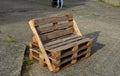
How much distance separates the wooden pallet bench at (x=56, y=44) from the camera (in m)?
6.40

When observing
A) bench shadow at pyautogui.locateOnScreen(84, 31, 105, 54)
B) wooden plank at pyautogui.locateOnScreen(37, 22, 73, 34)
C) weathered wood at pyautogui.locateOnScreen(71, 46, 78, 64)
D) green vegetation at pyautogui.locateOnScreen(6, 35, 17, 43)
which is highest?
wooden plank at pyautogui.locateOnScreen(37, 22, 73, 34)

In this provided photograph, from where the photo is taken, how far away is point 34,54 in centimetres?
700

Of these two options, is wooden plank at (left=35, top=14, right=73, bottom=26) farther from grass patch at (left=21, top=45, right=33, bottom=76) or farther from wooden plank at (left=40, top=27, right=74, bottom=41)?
grass patch at (left=21, top=45, right=33, bottom=76)

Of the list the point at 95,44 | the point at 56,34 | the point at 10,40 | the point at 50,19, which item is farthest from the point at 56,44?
the point at 95,44

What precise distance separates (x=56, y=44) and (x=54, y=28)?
0.52 metres

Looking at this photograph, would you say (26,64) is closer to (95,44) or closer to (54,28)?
(54,28)

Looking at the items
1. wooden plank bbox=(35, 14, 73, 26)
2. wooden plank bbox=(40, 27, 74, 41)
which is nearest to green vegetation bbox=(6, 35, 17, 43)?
wooden plank bbox=(40, 27, 74, 41)

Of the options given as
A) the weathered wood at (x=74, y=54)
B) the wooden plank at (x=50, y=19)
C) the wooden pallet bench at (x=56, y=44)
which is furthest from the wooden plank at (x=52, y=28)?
the weathered wood at (x=74, y=54)

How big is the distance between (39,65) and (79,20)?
595 cm

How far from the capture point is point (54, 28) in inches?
280

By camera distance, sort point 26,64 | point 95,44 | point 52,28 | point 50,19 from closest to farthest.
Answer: point 26,64 < point 50,19 < point 52,28 < point 95,44

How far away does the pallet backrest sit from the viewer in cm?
673

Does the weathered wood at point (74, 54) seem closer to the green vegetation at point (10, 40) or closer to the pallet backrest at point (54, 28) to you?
the pallet backrest at point (54, 28)

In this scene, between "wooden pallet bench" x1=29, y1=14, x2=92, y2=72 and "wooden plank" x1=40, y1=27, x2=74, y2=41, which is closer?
"wooden pallet bench" x1=29, y1=14, x2=92, y2=72
